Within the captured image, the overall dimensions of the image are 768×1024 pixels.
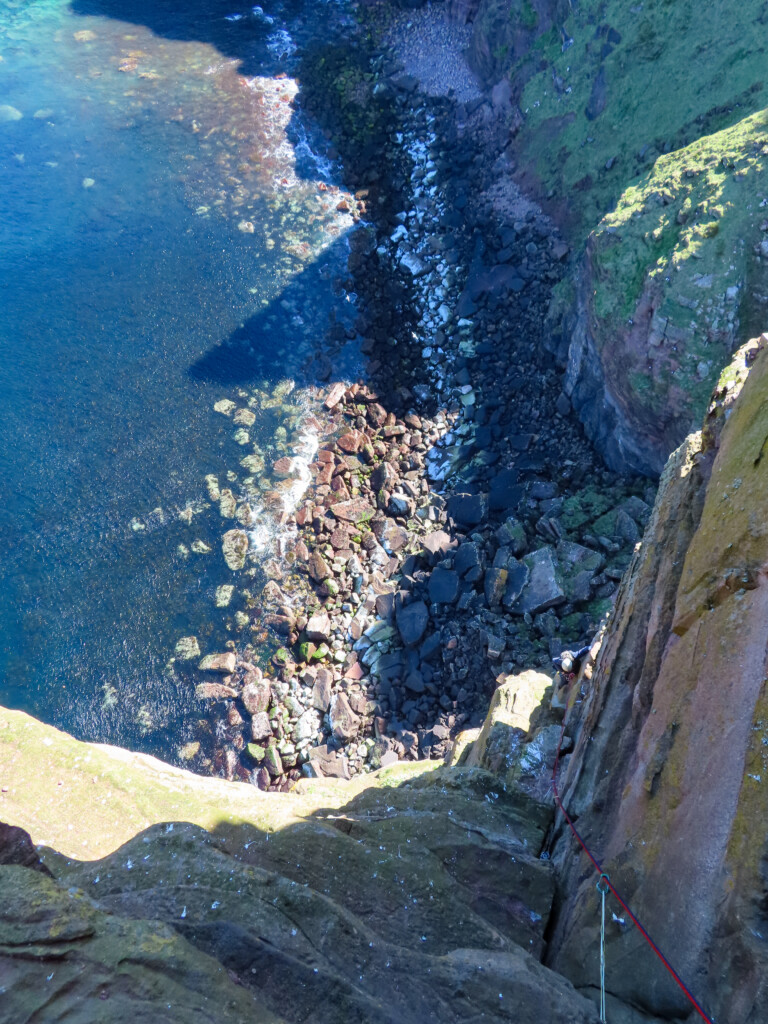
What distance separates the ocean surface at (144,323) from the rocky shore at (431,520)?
1027mm

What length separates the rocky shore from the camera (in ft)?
38.7

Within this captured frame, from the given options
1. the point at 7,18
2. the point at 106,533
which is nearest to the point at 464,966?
the point at 106,533

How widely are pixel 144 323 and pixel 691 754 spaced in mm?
18298

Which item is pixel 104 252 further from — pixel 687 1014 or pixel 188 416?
pixel 687 1014

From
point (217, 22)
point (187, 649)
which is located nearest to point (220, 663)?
point (187, 649)

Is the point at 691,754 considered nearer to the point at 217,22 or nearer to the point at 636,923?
the point at 636,923

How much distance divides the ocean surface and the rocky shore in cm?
103

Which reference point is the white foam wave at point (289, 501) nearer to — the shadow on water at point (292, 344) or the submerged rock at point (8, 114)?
the shadow on water at point (292, 344)

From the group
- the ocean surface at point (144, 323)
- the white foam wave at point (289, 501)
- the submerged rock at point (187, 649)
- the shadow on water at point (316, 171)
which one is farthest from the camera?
the shadow on water at point (316, 171)

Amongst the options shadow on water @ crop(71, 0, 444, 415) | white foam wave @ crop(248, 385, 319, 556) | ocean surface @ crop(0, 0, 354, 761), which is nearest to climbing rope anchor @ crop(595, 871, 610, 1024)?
ocean surface @ crop(0, 0, 354, 761)

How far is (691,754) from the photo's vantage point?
4340 millimetres

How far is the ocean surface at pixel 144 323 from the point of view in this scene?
14.2 meters

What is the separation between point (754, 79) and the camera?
12.6m

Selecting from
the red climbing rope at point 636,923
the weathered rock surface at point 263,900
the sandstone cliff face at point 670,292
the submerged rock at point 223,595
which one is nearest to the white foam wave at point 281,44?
the sandstone cliff face at point 670,292
